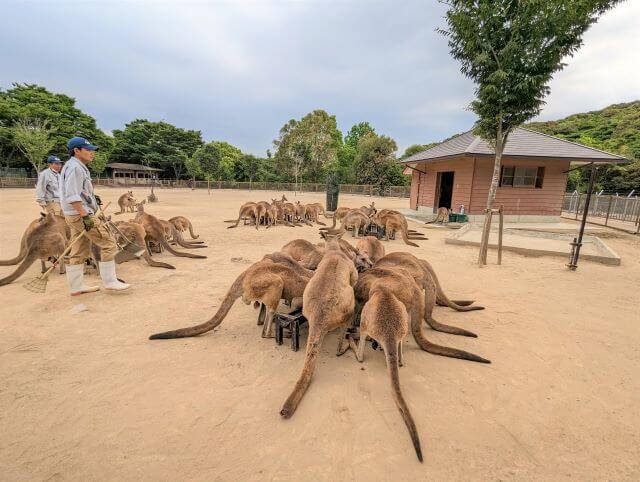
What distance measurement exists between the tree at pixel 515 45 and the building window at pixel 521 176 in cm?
949

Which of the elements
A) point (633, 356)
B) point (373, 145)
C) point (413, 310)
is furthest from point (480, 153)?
point (373, 145)

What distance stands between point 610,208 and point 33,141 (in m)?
59.4

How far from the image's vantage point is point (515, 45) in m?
7.64

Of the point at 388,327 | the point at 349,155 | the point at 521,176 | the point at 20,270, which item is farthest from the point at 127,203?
the point at 349,155

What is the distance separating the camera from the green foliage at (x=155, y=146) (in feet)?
171

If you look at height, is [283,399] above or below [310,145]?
below

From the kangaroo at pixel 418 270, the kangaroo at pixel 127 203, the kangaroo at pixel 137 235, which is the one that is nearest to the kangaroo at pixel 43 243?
the kangaroo at pixel 137 235

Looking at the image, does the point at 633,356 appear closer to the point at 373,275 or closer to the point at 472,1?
the point at 373,275

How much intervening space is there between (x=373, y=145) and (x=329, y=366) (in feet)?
158

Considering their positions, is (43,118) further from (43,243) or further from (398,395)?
(398,395)

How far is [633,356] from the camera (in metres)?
3.75

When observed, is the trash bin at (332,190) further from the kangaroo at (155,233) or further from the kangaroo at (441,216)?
the kangaroo at (155,233)

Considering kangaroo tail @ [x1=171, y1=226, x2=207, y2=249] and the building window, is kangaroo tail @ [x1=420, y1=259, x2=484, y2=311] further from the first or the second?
the building window

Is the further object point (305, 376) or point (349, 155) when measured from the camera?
point (349, 155)
